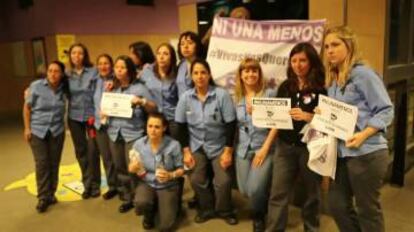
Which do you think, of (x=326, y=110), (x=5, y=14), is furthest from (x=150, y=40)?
(x=326, y=110)

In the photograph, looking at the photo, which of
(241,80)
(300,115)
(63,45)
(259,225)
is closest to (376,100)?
(300,115)

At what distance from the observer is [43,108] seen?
3.13m

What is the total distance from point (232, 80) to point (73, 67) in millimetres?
1453

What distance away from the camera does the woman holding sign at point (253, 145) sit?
100 inches

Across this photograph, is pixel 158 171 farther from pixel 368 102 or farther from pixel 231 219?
pixel 368 102

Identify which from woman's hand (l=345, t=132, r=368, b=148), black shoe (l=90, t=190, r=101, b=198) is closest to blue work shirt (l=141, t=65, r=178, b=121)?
black shoe (l=90, t=190, r=101, b=198)

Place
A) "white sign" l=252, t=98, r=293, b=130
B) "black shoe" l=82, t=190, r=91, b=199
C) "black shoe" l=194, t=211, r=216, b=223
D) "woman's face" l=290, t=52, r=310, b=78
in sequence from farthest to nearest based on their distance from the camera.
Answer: "black shoe" l=82, t=190, r=91, b=199 → "black shoe" l=194, t=211, r=216, b=223 → "white sign" l=252, t=98, r=293, b=130 → "woman's face" l=290, t=52, r=310, b=78

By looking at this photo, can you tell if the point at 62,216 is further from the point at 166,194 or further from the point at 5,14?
the point at 5,14

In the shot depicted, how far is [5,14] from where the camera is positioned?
354 inches

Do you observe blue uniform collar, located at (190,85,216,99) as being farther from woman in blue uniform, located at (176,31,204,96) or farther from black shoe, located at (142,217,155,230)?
black shoe, located at (142,217,155,230)

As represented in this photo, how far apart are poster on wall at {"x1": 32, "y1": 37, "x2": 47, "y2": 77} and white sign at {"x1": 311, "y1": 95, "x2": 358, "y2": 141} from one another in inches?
268

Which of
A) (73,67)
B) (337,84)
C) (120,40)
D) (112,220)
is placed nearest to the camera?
(337,84)

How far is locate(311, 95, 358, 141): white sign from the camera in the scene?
1849 millimetres

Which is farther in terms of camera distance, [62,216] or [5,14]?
[5,14]
